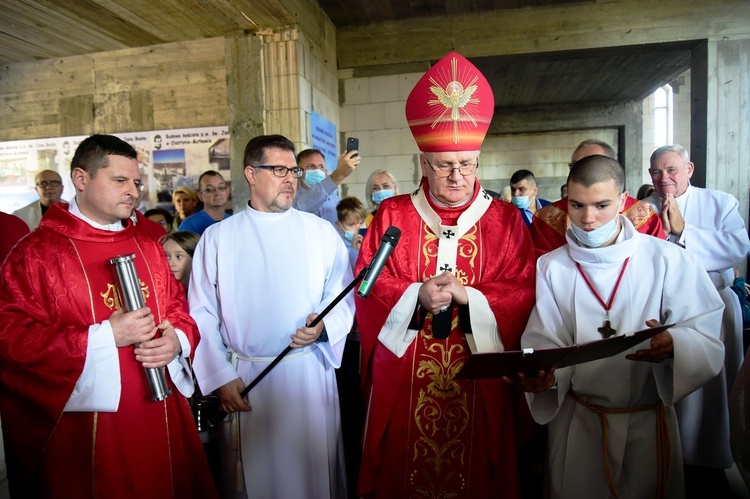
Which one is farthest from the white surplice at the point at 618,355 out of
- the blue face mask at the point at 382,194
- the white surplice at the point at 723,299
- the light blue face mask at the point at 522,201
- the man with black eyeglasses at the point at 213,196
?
the man with black eyeglasses at the point at 213,196

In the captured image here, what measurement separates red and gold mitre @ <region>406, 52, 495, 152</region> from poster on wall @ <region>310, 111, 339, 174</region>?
12.1 feet

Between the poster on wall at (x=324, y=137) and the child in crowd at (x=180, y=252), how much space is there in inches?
127

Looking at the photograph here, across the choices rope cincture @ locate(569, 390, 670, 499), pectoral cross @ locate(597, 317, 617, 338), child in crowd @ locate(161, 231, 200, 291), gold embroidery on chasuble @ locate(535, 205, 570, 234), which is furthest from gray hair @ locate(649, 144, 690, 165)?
child in crowd @ locate(161, 231, 200, 291)

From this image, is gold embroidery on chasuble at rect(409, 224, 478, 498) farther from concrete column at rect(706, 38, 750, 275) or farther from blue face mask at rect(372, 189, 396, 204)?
concrete column at rect(706, 38, 750, 275)

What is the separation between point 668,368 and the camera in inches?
70.8

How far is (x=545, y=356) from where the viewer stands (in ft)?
4.99

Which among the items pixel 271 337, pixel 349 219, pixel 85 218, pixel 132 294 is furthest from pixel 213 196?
pixel 132 294

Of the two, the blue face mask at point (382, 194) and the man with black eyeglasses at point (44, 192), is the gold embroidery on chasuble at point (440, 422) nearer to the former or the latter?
the blue face mask at point (382, 194)

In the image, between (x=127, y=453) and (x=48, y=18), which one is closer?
(x=127, y=453)

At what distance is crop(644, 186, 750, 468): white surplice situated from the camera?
8.74ft

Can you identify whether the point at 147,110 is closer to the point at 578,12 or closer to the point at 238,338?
the point at 238,338

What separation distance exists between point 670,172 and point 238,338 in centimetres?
305

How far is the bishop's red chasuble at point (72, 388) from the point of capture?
1.78 m

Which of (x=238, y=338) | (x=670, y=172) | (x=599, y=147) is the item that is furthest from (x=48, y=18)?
(x=670, y=172)
